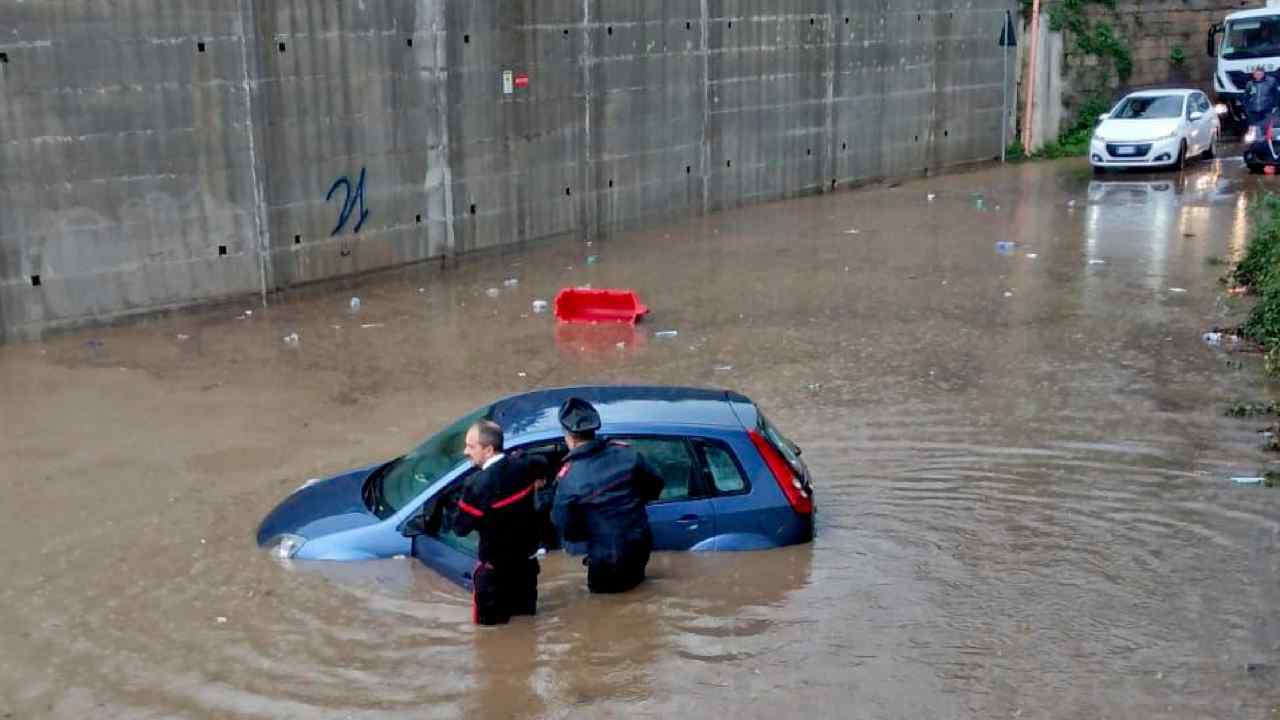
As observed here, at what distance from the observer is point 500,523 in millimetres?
7031

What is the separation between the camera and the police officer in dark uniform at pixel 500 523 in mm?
6973

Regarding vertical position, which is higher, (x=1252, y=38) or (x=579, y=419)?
(x=1252, y=38)

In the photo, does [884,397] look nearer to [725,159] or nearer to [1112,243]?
[1112,243]

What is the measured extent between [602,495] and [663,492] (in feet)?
2.68

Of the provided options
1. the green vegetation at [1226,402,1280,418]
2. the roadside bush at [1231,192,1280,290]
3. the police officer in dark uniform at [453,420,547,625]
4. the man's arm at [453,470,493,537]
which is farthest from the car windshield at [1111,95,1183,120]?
the man's arm at [453,470,493,537]

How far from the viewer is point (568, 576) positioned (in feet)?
26.2

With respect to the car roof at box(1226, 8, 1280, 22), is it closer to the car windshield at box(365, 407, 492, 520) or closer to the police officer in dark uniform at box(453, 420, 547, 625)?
the car windshield at box(365, 407, 492, 520)

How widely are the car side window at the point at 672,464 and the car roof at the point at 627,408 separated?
5.3 inches

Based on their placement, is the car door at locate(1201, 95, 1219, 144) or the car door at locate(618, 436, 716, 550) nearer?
the car door at locate(618, 436, 716, 550)

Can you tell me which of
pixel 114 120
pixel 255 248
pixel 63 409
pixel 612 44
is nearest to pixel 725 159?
pixel 612 44

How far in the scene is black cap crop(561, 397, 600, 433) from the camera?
7203mm

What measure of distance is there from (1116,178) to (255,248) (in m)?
17.0

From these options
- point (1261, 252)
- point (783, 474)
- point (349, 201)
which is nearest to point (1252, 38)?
point (1261, 252)

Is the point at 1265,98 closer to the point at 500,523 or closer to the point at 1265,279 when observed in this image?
the point at 1265,279
